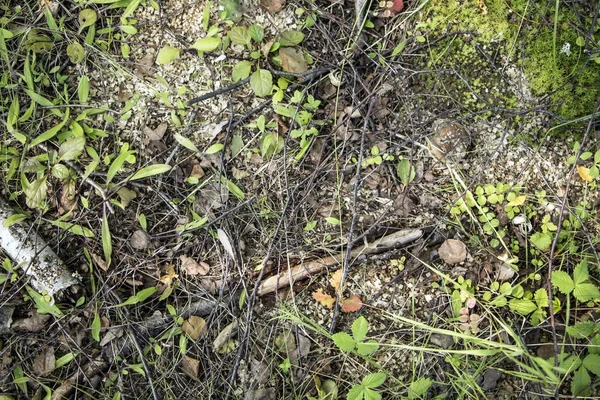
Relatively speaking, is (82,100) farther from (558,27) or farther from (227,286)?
(558,27)

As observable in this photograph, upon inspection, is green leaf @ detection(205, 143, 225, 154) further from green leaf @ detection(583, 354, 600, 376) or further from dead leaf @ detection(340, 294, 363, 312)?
green leaf @ detection(583, 354, 600, 376)

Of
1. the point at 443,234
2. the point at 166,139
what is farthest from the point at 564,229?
the point at 166,139

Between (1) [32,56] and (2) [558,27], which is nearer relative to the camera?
(2) [558,27]

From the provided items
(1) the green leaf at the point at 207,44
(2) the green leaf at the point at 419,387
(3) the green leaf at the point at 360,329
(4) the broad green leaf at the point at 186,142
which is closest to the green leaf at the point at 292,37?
(1) the green leaf at the point at 207,44

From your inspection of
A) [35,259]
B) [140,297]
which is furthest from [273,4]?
[35,259]

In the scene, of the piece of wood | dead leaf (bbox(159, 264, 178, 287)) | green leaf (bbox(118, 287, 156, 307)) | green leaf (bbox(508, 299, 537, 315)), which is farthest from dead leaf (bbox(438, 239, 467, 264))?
green leaf (bbox(118, 287, 156, 307))

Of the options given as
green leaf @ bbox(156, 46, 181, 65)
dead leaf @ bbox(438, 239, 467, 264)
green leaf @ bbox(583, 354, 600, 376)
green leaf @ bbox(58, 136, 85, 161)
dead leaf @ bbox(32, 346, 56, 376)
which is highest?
green leaf @ bbox(156, 46, 181, 65)

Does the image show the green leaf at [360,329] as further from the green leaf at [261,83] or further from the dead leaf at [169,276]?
the green leaf at [261,83]
